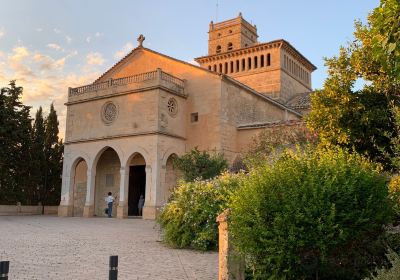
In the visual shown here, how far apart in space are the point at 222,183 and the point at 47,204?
85.2 feet

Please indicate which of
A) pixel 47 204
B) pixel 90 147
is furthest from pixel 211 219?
pixel 47 204

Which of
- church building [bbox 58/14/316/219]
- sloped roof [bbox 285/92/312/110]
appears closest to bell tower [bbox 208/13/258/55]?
sloped roof [bbox 285/92/312/110]

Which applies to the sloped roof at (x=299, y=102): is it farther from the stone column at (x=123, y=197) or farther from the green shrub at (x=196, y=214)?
the green shrub at (x=196, y=214)

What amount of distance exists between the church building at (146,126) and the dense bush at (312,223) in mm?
18181

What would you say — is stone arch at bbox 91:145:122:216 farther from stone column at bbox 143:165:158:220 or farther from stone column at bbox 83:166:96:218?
stone column at bbox 143:165:158:220

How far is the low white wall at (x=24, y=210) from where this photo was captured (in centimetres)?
2959

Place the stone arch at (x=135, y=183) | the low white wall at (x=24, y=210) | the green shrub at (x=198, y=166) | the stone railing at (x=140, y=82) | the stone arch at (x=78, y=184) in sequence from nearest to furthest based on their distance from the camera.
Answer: the green shrub at (x=198, y=166) → the stone railing at (x=140, y=82) → the stone arch at (x=135, y=183) → the low white wall at (x=24, y=210) → the stone arch at (x=78, y=184)

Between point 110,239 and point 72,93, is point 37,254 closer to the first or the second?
point 110,239

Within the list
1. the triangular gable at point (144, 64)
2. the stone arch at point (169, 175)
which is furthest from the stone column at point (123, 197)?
the triangular gable at point (144, 64)

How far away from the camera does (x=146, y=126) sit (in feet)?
85.6

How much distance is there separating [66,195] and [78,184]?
1970 mm

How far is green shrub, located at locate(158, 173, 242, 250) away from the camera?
36.4ft

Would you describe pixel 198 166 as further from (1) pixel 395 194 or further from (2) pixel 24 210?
(2) pixel 24 210

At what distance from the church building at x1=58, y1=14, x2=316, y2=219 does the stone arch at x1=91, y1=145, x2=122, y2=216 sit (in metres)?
0.07
